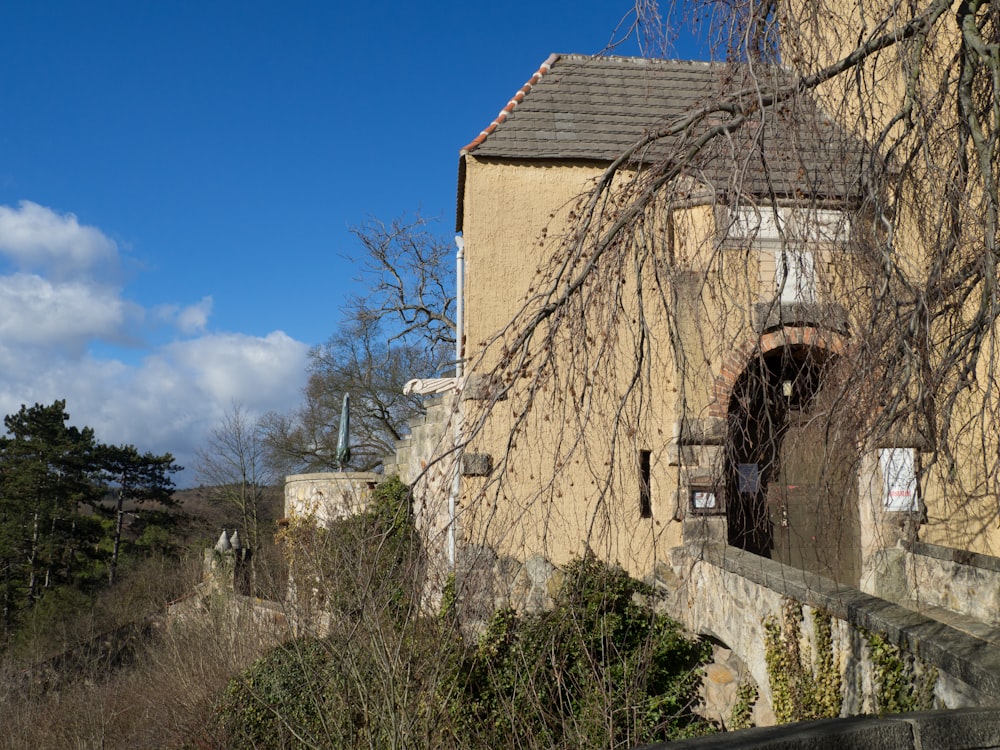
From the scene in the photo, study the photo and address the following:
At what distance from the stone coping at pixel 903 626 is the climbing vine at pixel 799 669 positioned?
Result: 14 centimetres

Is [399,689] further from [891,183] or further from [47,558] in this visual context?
[47,558]

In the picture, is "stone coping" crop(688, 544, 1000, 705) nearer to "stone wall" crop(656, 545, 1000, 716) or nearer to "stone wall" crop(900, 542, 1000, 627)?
"stone wall" crop(656, 545, 1000, 716)

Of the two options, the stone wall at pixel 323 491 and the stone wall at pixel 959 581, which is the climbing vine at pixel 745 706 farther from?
the stone wall at pixel 323 491

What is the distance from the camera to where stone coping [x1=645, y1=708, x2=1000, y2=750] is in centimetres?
273

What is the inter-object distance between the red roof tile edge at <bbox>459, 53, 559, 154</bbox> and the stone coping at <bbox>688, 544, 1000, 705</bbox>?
563 centimetres

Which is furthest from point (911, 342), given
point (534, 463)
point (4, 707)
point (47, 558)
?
point (47, 558)

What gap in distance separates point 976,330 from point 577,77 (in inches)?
323

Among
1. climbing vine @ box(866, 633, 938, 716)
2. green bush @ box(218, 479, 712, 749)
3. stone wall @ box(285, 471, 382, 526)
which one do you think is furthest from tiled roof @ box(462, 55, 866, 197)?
stone wall @ box(285, 471, 382, 526)

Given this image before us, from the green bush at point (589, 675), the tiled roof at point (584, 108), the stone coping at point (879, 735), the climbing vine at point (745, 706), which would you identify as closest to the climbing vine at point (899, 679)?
the stone coping at point (879, 735)

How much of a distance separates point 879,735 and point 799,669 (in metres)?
3.19

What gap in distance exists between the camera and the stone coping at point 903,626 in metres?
3.74

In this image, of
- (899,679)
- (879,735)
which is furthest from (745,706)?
(879,735)

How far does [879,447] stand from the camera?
141 inches

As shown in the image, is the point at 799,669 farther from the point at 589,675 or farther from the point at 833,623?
the point at 589,675
